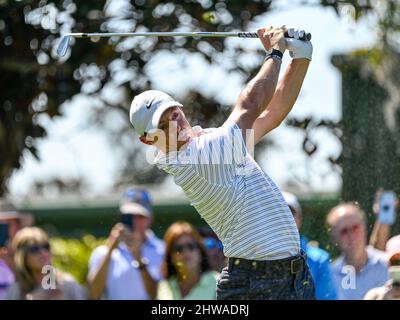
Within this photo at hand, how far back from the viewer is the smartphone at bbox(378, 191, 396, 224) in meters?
9.44

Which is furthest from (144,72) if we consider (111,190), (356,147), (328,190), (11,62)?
(111,190)

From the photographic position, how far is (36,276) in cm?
915

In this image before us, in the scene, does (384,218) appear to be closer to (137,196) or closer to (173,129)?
(137,196)

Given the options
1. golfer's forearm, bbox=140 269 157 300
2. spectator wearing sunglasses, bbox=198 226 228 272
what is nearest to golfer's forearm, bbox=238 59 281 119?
spectator wearing sunglasses, bbox=198 226 228 272

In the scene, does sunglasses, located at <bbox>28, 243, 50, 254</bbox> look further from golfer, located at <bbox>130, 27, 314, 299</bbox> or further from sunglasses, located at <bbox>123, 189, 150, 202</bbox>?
golfer, located at <bbox>130, 27, 314, 299</bbox>

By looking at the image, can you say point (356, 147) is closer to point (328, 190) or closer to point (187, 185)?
point (328, 190)

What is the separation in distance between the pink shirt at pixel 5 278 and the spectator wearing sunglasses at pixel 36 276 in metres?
0.38

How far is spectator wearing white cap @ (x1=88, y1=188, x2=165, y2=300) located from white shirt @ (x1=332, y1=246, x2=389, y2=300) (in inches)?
58.4

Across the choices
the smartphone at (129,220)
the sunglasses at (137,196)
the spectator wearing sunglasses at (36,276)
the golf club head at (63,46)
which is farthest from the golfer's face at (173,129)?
the sunglasses at (137,196)

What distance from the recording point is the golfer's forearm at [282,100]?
695 centimetres

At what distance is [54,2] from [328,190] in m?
4.03

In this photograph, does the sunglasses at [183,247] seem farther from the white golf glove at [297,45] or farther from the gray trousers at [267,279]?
the white golf glove at [297,45]
